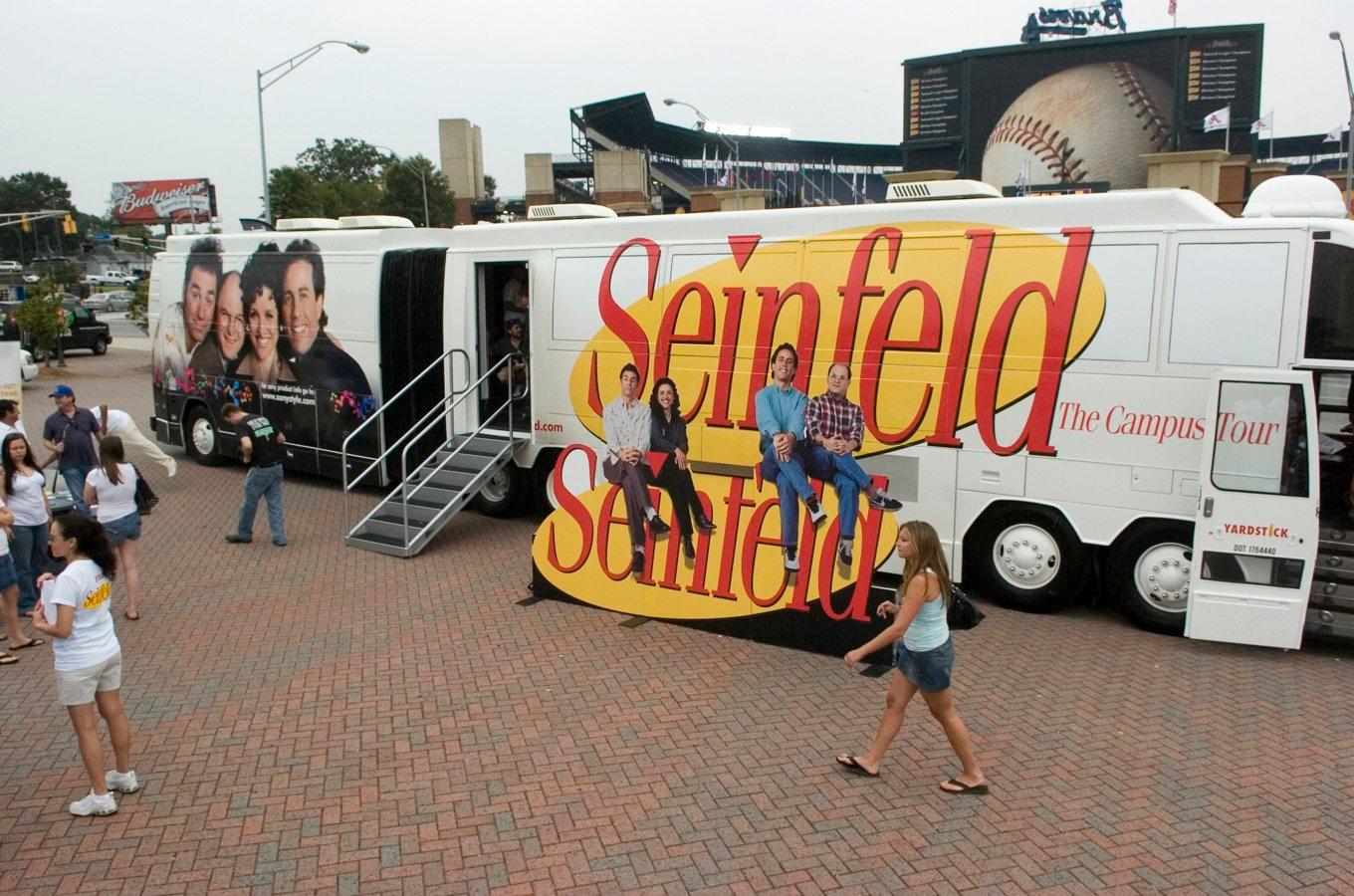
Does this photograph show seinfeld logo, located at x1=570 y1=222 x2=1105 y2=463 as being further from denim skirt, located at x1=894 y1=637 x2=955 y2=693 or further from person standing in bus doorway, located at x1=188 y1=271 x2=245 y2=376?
person standing in bus doorway, located at x1=188 y1=271 x2=245 y2=376

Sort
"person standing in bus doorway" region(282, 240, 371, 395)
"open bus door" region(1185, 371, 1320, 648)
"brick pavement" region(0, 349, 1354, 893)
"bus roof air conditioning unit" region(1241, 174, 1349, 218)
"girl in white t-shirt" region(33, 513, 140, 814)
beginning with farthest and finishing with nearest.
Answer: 1. "person standing in bus doorway" region(282, 240, 371, 395)
2. "bus roof air conditioning unit" region(1241, 174, 1349, 218)
3. "open bus door" region(1185, 371, 1320, 648)
4. "girl in white t-shirt" region(33, 513, 140, 814)
5. "brick pavement" region(0, 349, 1354, 893)

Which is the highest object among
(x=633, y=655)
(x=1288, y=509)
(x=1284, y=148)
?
(x=1284, y=148)

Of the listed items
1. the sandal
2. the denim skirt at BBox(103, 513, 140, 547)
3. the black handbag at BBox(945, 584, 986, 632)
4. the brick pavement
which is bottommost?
the brick pavement

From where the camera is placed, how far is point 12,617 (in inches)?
307

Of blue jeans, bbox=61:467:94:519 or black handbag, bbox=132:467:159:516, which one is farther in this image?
blue jeans, bbox=61:467:94:519

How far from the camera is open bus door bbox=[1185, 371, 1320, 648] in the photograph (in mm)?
7457

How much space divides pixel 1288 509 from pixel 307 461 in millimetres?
12450

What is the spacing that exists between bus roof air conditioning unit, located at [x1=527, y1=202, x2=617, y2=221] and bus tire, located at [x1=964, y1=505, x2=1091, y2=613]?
230 inches

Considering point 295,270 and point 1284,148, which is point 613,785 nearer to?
point 295,270

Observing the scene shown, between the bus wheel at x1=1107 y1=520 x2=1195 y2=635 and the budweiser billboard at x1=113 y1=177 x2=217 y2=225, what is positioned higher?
the budweiser billboard at x1=113 y1=177 x2=217 y2=225

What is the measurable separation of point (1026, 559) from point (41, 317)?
31999mm

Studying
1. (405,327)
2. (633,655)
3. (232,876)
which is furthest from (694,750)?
(405,327)

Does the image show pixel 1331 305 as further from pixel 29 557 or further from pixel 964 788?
pixel 29 557

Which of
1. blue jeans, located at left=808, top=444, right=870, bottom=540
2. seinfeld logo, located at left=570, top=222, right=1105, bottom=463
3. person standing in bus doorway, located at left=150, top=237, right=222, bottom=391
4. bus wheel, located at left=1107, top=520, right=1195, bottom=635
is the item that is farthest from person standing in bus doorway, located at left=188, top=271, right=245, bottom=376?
bus wheel, located at left=1107, top=520, right=1195, bottom=635
